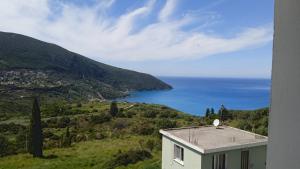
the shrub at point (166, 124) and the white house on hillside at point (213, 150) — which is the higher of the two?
the white house on hillside at point (213, 150)

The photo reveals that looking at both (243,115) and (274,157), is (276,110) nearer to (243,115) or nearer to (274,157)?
(274,157)

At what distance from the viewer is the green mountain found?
7381 centimetres

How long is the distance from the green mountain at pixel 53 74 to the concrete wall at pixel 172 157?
51872 millimetres

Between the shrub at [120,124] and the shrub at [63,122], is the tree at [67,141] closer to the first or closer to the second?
the shrub at [120,124]

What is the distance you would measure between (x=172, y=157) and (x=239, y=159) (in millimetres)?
2672

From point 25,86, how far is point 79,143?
158ft

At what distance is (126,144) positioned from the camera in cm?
2569

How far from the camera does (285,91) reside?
809 millimetres

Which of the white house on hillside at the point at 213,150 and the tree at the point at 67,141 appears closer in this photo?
the white house on hillside at the point at 213,150

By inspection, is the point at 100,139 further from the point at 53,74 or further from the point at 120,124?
the point at 53,74

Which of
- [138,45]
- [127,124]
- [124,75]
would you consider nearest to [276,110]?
[127,124]

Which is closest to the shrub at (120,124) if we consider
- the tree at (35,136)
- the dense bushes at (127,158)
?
the tree at (35,136)

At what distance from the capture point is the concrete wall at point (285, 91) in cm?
78

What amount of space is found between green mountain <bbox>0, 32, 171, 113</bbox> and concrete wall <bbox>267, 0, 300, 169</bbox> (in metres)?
63.1
